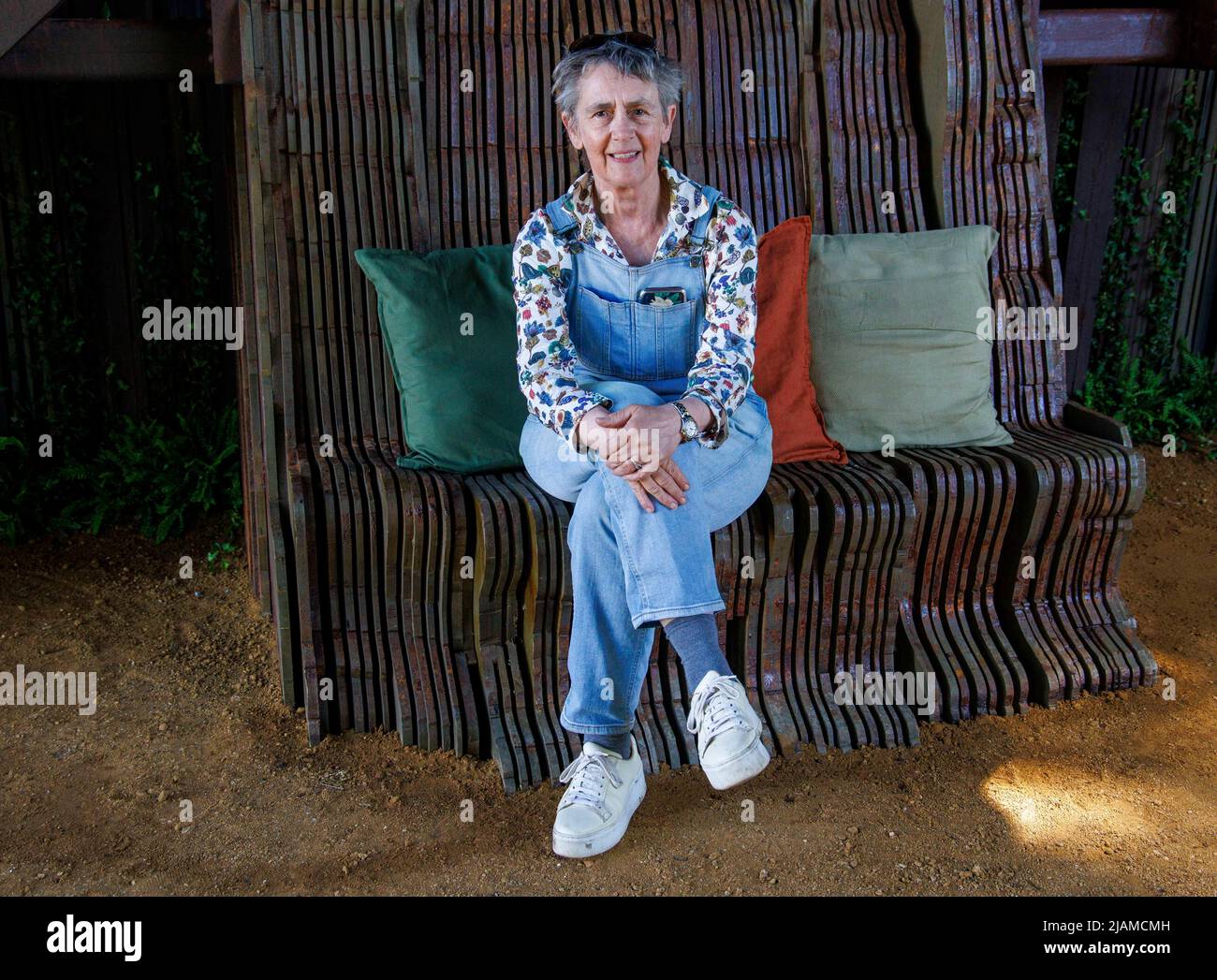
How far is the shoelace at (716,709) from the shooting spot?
9.60 feet

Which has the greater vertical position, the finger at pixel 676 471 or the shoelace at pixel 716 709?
the finger at pixel 676 471

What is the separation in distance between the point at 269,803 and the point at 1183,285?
5.17 metres

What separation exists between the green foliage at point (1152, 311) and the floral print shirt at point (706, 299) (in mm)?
3351

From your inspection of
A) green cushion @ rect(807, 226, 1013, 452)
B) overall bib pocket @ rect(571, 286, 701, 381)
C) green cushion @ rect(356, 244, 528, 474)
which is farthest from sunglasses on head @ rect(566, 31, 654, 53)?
green cushion @ rect(807, 226, 1013, 452)

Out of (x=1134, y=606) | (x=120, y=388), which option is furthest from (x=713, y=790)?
(x=120, y=388)

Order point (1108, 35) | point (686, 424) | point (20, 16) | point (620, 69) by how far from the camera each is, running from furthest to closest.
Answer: point (1108, 35) < point (20, 16) < point (620, 69) < point (686, 424)

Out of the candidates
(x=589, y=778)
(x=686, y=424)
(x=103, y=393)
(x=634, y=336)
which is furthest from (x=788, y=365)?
(x=103, y=393)

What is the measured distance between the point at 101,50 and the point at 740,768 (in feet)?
10.6

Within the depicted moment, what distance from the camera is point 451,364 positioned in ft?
12.5

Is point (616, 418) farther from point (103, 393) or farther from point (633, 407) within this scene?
→ point (103, 393)

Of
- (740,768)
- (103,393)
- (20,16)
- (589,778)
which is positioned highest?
(20,16)

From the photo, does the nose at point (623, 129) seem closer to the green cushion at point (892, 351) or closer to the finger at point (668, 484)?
the finger at point (668, 484)

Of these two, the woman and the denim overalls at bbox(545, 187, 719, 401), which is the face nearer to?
the woman

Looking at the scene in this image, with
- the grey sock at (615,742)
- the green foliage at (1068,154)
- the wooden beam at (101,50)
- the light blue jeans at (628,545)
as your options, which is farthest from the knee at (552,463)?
the green foliage at (1068,154)
